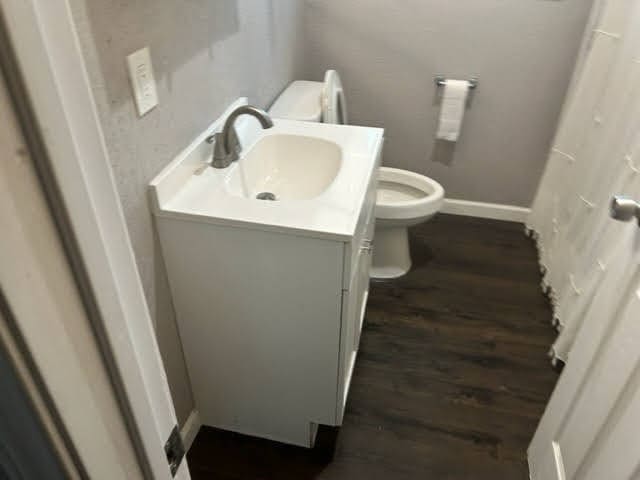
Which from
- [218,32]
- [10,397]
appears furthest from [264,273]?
[10,397]

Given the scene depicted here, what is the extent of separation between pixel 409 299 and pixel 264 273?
1.10 meters

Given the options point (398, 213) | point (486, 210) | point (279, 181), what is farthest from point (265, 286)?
point (486, 210)

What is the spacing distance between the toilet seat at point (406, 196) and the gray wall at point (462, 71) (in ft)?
1.26

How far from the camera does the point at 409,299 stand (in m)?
2.15

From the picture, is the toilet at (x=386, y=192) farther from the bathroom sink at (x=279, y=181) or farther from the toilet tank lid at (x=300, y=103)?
the bathroom sink at (x=279, y=181)

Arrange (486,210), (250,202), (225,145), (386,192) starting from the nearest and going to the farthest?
1. (250,202)
2. (225,145)
3. (386,192)
4. (486,210)

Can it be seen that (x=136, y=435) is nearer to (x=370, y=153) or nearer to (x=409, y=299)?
(x=370, y=153)

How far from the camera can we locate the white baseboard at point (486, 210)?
2682 mm

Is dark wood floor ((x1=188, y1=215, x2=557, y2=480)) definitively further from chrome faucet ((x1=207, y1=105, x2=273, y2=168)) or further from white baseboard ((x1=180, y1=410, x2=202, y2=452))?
chrome faucet ((x1=207, y1=105, x2=273, y2=168))

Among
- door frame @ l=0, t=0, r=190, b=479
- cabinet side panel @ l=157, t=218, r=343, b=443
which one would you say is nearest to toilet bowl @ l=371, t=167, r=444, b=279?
cabinet side panel @ l=157, t=218, r=343, b=443

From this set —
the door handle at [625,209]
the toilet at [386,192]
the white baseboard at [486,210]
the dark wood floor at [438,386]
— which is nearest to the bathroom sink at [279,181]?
the toilet at [386,192]

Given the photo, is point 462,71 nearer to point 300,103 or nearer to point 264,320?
point 300,103

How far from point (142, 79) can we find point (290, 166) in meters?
0.64

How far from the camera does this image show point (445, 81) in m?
2.38
